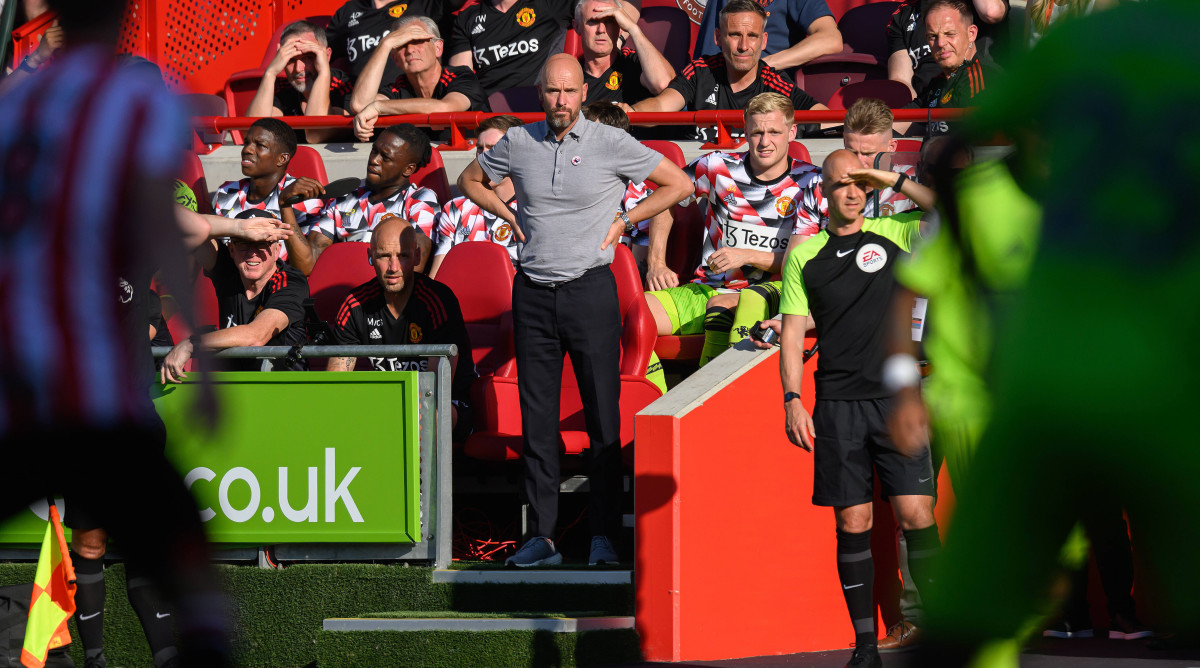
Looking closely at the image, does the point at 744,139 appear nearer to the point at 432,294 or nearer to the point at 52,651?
the point at 432,294

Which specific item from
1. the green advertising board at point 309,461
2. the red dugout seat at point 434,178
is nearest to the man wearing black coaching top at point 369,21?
the red dugout seat at point 434,178

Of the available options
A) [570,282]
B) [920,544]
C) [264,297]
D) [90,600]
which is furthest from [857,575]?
[264,297]

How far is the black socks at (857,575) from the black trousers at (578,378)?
53.1 inches

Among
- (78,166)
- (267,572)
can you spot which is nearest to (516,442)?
(267,572)

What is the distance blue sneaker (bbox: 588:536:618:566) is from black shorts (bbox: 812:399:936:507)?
4.17ft

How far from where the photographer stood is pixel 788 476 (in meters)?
6.04

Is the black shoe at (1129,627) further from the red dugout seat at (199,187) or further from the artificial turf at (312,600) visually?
the red dugout seat at (199,187)

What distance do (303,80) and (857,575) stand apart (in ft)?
23.1

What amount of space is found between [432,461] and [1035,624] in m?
4.18

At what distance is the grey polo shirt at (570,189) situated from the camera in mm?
6082

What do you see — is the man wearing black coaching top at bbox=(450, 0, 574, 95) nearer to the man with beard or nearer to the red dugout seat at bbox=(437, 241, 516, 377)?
the man with beard

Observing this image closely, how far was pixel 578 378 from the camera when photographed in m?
6.07

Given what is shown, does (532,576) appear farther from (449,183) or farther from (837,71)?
(837,71)

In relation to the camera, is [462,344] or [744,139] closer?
[462,344]
